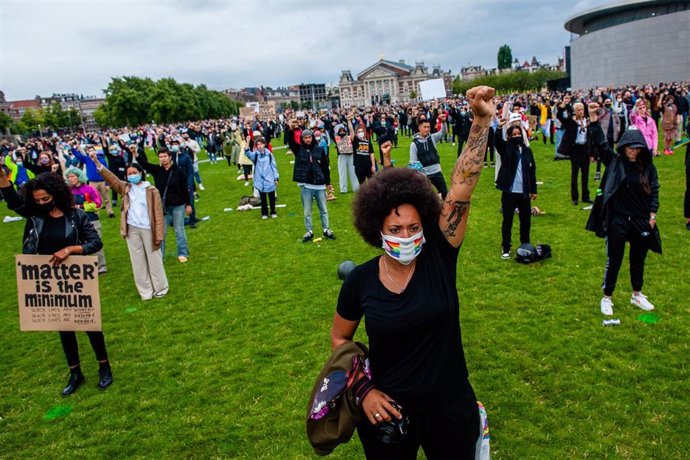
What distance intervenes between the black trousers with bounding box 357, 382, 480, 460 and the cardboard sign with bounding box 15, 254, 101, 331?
3.79 meters

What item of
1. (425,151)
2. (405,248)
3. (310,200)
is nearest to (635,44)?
(425,151)

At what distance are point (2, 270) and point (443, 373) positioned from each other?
11.6 m

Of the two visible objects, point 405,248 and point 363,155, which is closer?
point 405,248

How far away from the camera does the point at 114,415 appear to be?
4.75 metres

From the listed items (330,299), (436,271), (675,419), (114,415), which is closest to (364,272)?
(436,271)

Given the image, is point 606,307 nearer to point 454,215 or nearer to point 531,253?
point 531,253

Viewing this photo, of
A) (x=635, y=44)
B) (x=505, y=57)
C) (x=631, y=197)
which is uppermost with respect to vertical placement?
(x=505, y=57)

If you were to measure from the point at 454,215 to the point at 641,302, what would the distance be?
4.69 m

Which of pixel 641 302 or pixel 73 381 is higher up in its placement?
pixel 641 302

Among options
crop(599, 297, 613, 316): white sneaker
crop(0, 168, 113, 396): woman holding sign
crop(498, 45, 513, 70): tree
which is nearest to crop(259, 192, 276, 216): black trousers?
crop(0, 168, 113, 396): woman holding sign

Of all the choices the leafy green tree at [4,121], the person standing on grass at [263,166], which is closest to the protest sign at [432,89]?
the person standing on grass at [263,166]

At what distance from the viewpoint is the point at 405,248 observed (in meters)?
2.39

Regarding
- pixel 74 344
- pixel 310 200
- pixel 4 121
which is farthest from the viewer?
pixel 4 121

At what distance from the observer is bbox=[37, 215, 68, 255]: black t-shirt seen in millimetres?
4926
